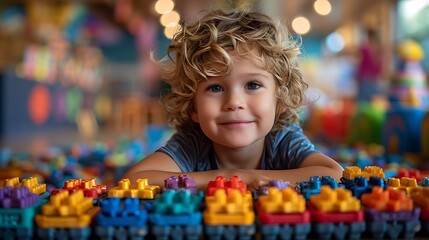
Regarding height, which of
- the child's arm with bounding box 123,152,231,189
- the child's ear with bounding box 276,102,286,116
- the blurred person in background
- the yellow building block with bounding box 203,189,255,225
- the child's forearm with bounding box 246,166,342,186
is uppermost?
the blurred person in background

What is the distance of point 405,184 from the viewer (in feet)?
3.39

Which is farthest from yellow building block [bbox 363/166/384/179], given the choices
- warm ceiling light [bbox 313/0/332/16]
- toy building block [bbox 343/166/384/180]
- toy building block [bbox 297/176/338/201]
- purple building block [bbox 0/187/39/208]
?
warm ceiling light [bbox 313/0/332/16]

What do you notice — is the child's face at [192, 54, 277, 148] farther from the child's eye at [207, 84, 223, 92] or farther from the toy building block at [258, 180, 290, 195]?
the toy building block at [258, 180, 290, 195]

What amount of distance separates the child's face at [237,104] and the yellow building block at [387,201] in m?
0.50

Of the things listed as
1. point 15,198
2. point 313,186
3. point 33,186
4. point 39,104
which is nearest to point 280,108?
point 313,186

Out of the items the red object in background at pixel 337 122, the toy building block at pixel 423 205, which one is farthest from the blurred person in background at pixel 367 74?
the toy building block at pixel 423 205

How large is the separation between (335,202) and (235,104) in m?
0.52

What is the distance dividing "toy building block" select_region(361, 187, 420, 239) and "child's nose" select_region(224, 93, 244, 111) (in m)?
0.53

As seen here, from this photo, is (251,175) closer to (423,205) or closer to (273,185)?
(273,185)

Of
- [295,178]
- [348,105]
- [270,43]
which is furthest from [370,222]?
[348,105]

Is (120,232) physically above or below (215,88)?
below

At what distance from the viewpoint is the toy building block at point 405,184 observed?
3.20 ft

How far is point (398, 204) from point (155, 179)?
64 centimetres

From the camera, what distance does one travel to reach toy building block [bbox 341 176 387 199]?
0.94 meters
